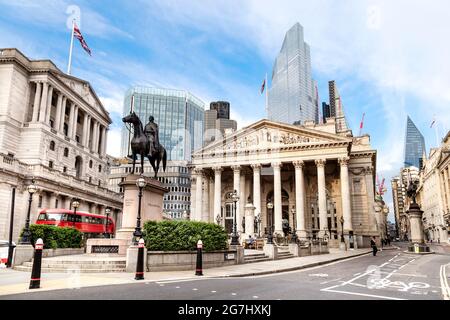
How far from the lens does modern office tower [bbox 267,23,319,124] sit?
130000 mm

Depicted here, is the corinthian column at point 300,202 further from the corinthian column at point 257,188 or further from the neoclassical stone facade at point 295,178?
the corinthian column at point 257,188

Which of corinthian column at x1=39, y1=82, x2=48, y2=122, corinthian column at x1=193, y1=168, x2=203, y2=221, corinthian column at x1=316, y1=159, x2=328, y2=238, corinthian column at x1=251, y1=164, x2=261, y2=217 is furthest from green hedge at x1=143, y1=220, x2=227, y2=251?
corinthian column at x1=193, y1=168, x2=203, y2=221

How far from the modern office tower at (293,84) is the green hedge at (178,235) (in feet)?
325

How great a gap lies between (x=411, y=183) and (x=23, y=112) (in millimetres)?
51656

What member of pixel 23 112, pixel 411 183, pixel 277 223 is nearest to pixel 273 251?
pixel 411 183

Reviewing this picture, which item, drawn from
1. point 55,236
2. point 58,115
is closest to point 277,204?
point 55,236

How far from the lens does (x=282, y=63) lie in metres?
153

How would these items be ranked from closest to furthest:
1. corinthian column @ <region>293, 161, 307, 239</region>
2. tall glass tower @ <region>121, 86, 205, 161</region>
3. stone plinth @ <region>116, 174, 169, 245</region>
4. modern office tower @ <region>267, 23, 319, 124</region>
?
1. stone plinth @ <region>116, 174, 169, 245</region>
2. corinthian column @ <region>293, 161, 307, 239</region>
3. tall glass tower @ <region>121, 86, 205, 161</region>
4. modern office tower @ <region>267, 23, 319, 124</region>

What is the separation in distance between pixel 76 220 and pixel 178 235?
21.2 meters

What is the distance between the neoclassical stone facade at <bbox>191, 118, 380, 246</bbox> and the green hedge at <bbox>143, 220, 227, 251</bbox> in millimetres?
34011

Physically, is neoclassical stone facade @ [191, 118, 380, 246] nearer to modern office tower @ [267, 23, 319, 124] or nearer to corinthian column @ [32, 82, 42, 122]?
corinthian column @ [32, 82, 42, 122]

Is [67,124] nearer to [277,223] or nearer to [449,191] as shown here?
[277,223]

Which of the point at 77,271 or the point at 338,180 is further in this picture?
the point at 338,180

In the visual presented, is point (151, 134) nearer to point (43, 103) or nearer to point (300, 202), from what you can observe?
point (43, 103)
